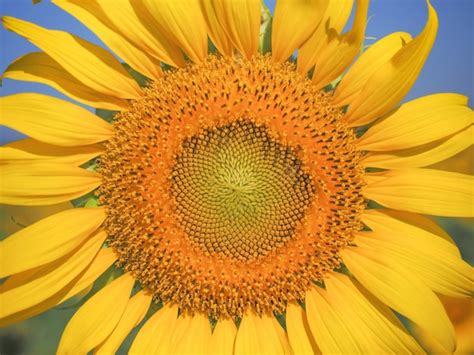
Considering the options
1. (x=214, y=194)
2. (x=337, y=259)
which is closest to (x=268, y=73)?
(x=214, y=194)

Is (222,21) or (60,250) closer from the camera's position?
(222,21)

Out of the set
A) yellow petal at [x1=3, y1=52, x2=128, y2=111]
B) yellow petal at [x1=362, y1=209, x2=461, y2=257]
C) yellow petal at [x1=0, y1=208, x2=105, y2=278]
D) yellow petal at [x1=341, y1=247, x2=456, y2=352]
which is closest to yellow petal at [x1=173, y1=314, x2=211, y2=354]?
yellow petal at [x1=0, y1=208, x2=105, y2=278]

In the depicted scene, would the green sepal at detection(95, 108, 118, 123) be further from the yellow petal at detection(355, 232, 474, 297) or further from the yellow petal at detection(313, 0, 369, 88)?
the yellow petal at detection(355, 232, 474, 297)

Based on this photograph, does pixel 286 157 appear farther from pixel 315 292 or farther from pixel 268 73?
pixel 315 292

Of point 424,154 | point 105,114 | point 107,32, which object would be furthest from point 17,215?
point 424,154

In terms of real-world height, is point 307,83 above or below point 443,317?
above
